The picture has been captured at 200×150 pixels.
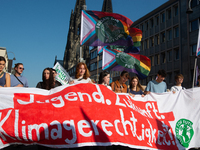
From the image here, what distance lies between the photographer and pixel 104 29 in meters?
9.81

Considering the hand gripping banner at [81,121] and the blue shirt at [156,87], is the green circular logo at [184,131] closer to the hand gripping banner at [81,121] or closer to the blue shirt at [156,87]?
the hand gripping banner at [81,121]

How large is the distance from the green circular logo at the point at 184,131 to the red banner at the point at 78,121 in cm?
44

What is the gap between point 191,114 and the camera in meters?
5.95

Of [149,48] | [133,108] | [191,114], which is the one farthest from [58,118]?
[149,48]

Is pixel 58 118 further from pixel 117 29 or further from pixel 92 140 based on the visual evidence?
pixel 117 29

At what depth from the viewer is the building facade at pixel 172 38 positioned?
31.9 m

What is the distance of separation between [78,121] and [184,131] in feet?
8.74

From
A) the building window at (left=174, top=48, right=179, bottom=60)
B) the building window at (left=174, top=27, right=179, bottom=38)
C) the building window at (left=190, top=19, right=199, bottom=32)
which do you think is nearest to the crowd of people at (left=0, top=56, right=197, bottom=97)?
the building window at (left=190, top=19, right=199, bottom=32)

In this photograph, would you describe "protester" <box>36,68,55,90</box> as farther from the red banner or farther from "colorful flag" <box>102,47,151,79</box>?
"colorful flag" <box>102,47,151,79</box>

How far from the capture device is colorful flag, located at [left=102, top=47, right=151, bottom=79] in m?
10.3

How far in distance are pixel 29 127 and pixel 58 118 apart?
1.61ft

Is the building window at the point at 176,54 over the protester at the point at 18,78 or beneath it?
over

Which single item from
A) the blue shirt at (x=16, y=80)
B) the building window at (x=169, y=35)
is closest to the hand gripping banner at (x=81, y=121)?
the blue shirt at (x=16, y=80)

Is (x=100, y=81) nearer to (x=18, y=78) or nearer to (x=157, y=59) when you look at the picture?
(x=18, y=78)
